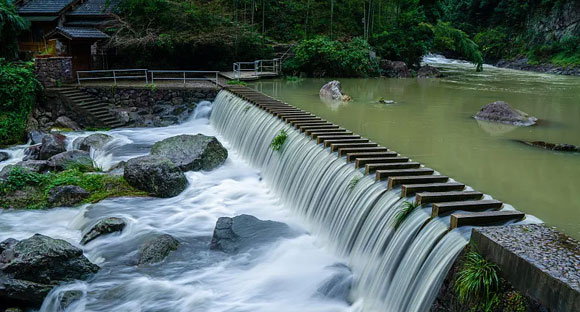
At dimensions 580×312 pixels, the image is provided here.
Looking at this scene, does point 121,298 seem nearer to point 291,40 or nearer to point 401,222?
point 401,222

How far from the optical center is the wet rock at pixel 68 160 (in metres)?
13.7

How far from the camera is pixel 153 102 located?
22.7m

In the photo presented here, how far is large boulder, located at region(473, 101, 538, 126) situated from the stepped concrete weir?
7158 mm

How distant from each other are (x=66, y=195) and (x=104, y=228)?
8.07 ft

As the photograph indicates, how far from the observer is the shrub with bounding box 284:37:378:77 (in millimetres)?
32062

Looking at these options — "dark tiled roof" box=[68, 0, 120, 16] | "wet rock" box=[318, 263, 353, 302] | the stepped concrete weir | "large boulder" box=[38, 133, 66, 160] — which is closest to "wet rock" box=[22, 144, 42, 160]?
"large boulder" box=[38, 133, 66, 160]

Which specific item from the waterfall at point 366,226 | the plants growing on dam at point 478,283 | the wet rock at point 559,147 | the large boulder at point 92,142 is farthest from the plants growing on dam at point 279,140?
the plants growing on dam at point 478,283

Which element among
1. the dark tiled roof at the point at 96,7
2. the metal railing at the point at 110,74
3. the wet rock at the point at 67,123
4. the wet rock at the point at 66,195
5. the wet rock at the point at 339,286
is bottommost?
the wet rock at the point at 339,286

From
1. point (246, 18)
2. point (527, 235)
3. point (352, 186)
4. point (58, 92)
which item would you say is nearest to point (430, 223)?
point (527, 235)

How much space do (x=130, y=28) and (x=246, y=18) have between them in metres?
10.8

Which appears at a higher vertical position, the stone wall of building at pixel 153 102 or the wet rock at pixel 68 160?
the stone wall of building at pixel 153 102

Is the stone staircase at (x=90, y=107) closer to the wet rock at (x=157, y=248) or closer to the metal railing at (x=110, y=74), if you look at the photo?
the metal railing at (x=110, y=74)

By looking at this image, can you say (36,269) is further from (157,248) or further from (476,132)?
(476,132)

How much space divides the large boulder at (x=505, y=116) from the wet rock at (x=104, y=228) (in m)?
13.1
